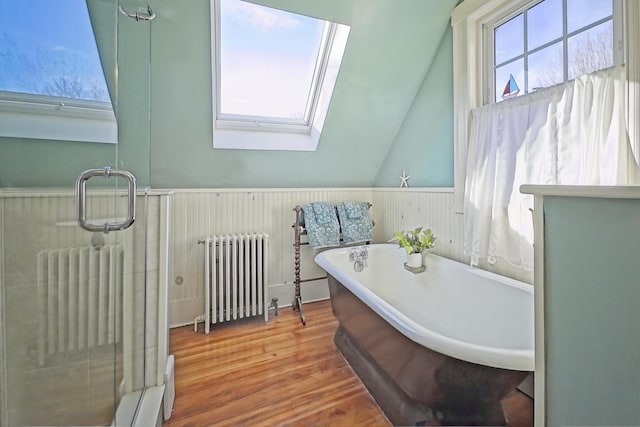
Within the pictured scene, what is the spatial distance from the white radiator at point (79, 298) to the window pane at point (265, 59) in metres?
1.55

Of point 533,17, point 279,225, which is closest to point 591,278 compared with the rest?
point 533,17

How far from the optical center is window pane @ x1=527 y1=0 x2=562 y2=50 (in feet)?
4.97

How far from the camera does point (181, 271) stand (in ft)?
7.84

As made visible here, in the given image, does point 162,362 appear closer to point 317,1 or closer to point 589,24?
point 317,1

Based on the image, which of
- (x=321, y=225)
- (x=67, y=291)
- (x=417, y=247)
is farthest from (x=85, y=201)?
(x=417, y=247)

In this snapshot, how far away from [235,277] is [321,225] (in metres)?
0.87

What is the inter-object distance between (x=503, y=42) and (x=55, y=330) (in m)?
2.82

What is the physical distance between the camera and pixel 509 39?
1788mm

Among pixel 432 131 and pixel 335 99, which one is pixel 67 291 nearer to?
pixel 335 99

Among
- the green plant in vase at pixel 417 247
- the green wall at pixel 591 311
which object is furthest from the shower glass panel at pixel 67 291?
the green plant in vase at pixel 417 247

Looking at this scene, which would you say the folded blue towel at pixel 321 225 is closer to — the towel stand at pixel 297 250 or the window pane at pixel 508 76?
the towel stand at pixel 297 250

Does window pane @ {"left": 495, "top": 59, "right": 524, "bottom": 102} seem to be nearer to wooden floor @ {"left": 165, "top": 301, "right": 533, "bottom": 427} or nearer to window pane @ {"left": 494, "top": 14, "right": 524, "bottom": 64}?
window pane @ {"left": 494, "top": 14, "right": 524, "bottom": 64}

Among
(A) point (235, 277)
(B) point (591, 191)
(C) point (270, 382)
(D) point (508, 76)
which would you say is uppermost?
(D) point (508, 76)

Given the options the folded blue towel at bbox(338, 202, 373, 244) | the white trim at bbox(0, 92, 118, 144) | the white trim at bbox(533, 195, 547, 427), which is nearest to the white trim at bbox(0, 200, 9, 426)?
the white trim at bbox(0, 92, 118, 144)
